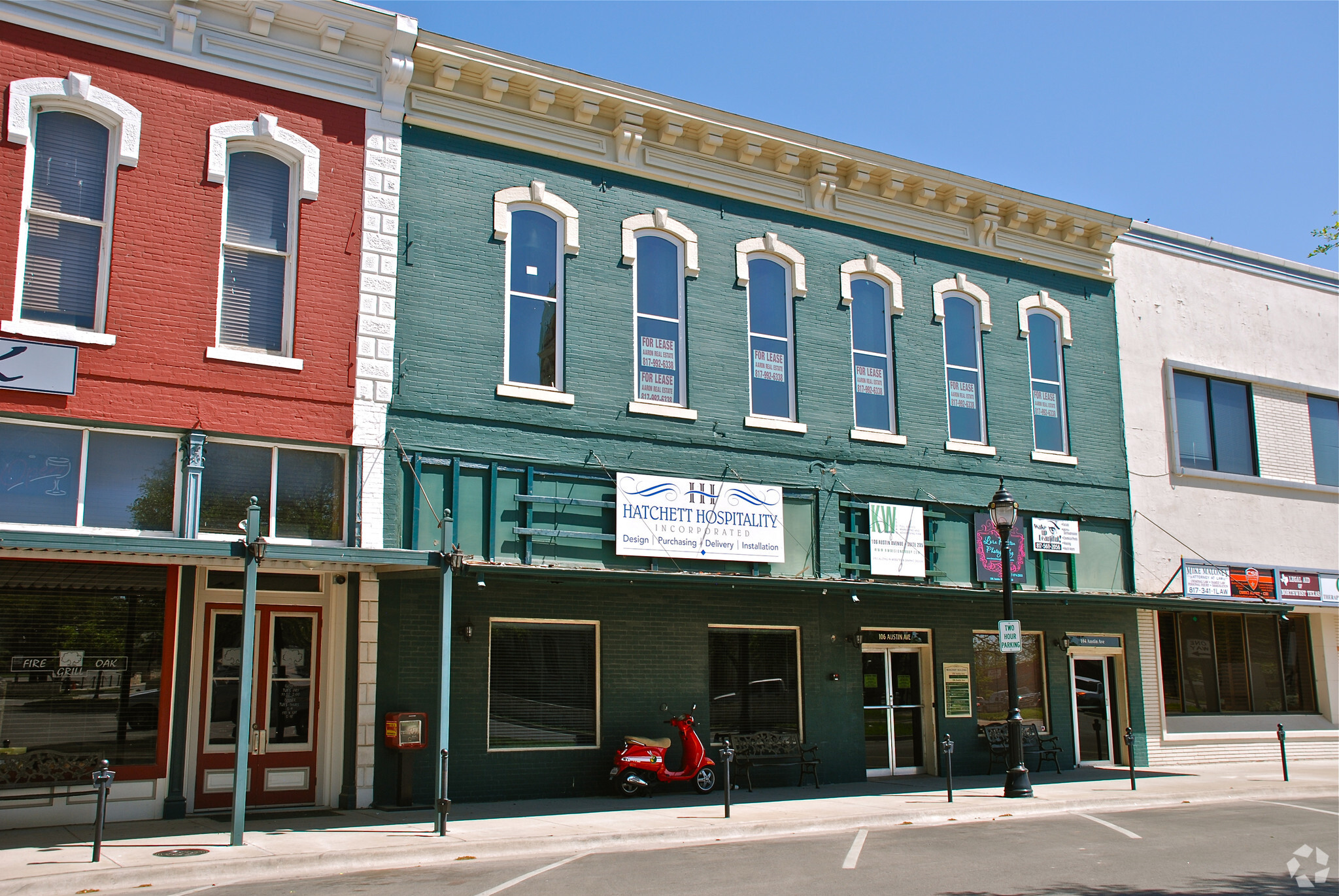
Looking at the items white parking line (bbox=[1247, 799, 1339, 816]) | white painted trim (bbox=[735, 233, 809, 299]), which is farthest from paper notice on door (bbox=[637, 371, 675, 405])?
white parking line (bbox=[1247, 799, 1339, 816])

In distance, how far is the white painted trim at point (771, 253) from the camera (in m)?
18.0

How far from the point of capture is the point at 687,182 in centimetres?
1781

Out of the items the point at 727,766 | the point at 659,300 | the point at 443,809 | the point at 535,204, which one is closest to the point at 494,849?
the point at 443,809

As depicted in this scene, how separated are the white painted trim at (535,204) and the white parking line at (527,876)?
8467mm

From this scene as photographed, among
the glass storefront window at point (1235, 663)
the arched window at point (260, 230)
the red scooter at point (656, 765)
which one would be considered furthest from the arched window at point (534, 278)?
the glass storefront window at point (1235, 663)

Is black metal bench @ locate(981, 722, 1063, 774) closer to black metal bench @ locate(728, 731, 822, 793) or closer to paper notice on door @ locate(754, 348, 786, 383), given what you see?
black metal bench @ locate(728, 731, 822, 793)

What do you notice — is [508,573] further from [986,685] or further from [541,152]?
[986,685]

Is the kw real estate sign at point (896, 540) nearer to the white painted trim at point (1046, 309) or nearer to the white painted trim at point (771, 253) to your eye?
the white painted trim at point (771, 253)

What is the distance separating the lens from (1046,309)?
2148 centimetres

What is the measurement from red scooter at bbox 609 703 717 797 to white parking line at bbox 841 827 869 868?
9.64ft

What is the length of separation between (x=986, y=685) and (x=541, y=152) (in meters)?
11.5

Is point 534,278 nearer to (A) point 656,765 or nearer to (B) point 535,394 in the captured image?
(B) point 535,394

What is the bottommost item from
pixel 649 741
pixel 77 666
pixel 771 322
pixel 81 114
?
pixel 649 741

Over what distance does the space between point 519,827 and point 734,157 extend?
1087 cm
